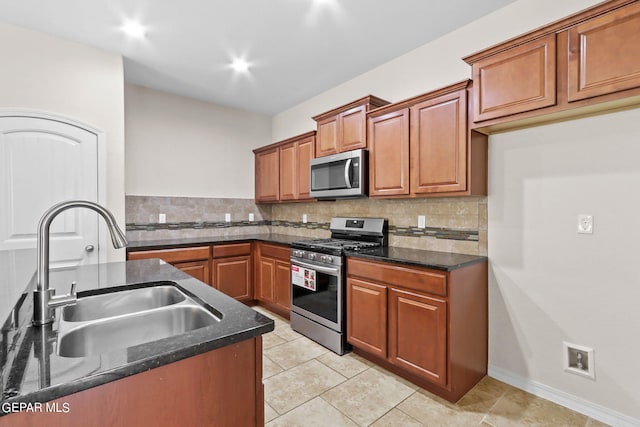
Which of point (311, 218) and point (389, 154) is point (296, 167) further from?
point (389, 154)

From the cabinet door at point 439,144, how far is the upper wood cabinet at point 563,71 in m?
Result: 0.15

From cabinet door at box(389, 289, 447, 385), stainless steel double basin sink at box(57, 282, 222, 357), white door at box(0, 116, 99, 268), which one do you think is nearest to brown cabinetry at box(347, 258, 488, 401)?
cabinet door at box(389, 289, 447, 385)

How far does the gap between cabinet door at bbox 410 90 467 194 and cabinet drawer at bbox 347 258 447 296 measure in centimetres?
67

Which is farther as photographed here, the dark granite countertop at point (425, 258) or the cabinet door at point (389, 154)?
the cabinet door at point (389, 154)

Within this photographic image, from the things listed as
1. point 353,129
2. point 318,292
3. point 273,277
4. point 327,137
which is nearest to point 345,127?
point 353,129

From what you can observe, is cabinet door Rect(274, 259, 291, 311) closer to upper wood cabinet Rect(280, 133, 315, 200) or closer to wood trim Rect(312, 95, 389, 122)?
upper wood cabinet Rect(280, 133, 315, 200)

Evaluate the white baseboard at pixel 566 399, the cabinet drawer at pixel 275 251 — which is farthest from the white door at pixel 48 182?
the white baseboard at pixel 566 399

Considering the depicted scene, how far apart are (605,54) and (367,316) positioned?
2211 millimetres

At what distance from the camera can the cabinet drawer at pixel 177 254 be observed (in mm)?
3143

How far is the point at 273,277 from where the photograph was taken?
3641 mm

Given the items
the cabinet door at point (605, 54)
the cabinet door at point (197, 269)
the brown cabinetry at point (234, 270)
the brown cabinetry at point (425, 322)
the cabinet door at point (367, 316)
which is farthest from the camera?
the brown cabinetry at point (234, 270)

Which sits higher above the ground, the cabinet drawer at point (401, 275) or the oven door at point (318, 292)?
the cabinet drawer at point (401, 275)

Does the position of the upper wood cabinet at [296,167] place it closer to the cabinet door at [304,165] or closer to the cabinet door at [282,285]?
the cabinet door at [304,165]

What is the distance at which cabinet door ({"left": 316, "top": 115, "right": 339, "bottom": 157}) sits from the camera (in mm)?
3269
